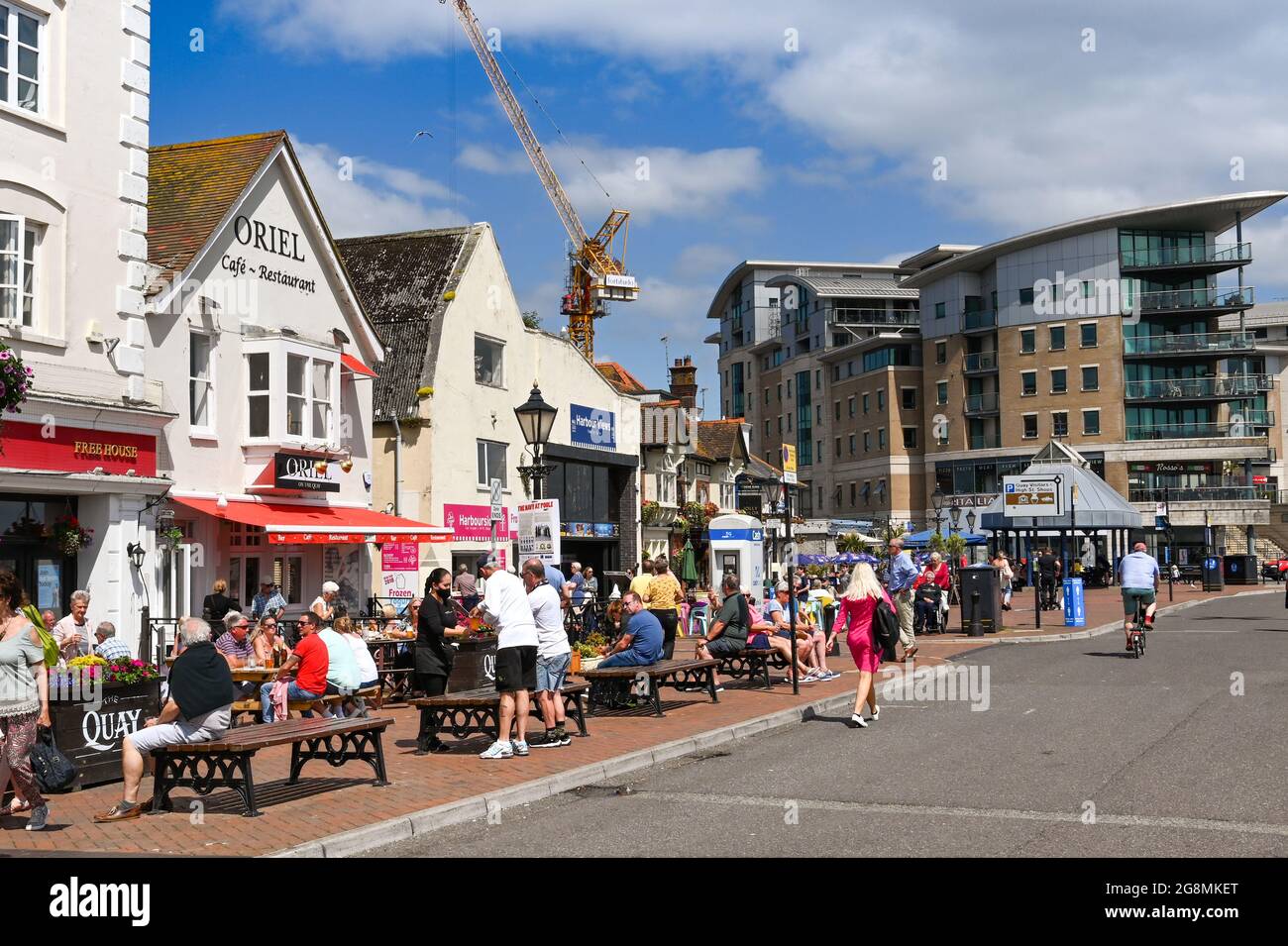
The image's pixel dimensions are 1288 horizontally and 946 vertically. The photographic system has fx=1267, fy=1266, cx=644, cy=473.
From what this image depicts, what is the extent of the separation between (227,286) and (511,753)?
528 inches

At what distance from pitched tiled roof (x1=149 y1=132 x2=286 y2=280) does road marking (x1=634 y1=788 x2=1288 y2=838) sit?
1503cm

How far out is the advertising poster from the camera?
672 inches

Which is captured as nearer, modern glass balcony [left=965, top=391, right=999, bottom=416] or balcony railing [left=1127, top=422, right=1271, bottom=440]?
balcony railing [left=1127, top=422, right=1271, bottom=440]

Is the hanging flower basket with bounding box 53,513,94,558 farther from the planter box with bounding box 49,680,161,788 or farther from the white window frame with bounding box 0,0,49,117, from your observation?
the planter box with bounding box 49,680,161,788

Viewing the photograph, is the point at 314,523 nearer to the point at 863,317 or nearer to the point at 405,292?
the point at 405,292

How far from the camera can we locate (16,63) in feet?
55.2

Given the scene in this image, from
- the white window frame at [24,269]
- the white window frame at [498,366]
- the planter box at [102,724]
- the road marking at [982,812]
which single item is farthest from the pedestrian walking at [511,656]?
the white window frame at [498,366]

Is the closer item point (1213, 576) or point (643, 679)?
point (643, 679)

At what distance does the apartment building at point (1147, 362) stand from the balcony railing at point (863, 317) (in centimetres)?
1835

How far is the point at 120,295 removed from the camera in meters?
18.3

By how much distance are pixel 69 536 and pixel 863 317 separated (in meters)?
86.6

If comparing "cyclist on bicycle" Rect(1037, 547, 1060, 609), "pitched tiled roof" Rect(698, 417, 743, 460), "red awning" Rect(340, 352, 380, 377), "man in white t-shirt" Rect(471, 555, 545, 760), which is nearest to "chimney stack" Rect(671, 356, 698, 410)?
"pitched tiled roof" Rect(698, 417, 743, 460)

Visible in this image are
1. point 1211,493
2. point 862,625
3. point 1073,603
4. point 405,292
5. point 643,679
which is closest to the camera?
point 862,625

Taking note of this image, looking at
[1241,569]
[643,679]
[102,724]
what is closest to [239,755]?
[102,724]
